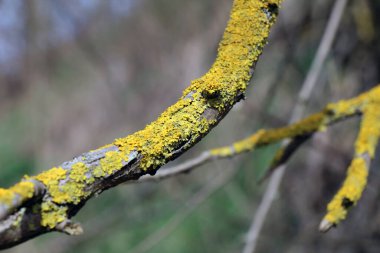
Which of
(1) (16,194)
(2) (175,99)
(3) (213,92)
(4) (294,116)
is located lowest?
(1) (16,194)

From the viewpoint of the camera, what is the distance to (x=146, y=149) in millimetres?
618

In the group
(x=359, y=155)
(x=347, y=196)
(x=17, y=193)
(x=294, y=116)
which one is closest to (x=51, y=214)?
(x=17, y=193)

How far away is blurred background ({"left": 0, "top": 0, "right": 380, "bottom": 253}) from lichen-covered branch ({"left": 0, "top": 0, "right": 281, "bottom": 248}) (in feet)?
3.09

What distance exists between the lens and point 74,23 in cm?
315

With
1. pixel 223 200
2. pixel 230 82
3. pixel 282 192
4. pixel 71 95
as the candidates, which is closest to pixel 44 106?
pixel 71 95

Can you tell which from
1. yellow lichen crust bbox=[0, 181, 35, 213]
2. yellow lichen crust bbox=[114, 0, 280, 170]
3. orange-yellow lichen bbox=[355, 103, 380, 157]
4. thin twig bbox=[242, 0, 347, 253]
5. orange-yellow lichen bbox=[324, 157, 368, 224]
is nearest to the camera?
yellow lichen crust bbox=[0, 181, 35, 213]

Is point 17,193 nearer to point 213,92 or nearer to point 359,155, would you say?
point 213,92

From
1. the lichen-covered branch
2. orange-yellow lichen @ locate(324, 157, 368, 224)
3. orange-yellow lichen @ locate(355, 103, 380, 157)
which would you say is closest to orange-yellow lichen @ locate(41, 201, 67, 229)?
the lichen-covered branch

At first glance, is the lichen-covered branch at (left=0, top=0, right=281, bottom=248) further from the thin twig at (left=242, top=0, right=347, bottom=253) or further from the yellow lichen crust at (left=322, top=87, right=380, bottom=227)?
the thin twig at (left=242, top=0, right=347, bottom=253)

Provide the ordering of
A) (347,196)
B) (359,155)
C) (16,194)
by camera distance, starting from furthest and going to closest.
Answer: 1. (359,155)
2. (347,196)
3. (16,194)

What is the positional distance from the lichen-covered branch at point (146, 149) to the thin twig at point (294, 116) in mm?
437

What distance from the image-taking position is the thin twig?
123 centimetres

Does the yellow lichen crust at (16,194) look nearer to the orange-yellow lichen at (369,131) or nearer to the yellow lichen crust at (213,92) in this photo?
the yellow lichen crust at (213,92)

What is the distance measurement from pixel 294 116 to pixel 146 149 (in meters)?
0.82
